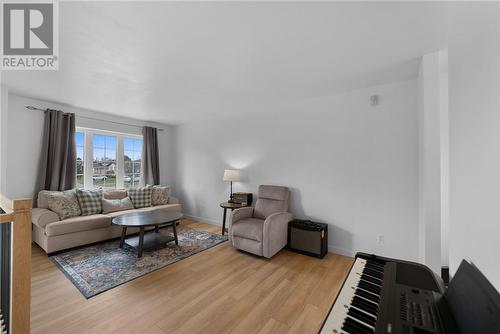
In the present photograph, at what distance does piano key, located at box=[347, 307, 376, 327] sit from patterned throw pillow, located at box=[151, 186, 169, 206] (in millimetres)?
4339

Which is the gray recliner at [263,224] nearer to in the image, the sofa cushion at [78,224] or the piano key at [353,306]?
the piano key at [353,306]

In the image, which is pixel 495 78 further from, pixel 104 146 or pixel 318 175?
pixel 104 146

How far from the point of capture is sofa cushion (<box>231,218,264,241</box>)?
9.47 ft

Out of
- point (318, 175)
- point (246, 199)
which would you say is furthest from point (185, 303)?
point (318, 175)

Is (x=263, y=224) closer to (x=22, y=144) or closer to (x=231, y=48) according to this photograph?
(x=231, y=48)

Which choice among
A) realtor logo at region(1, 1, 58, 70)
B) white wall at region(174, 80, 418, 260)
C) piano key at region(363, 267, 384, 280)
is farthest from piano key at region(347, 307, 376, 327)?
realtor logo at region(1, 1, 58, 70)

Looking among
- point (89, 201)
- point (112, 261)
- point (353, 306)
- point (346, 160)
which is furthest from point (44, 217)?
point (346, 160)

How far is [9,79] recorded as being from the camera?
8.66 ft

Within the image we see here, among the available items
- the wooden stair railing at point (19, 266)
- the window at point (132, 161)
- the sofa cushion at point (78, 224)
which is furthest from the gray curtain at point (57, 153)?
the wooden stair railing at point (19, 266)

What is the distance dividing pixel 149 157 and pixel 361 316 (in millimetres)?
5062

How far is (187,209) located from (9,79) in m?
3.68

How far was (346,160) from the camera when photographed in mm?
3016

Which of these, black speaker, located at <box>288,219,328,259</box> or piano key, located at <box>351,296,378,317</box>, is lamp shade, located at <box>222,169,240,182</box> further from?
piano key, located at <box>351,296,378,317</box>

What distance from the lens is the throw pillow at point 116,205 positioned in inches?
148
